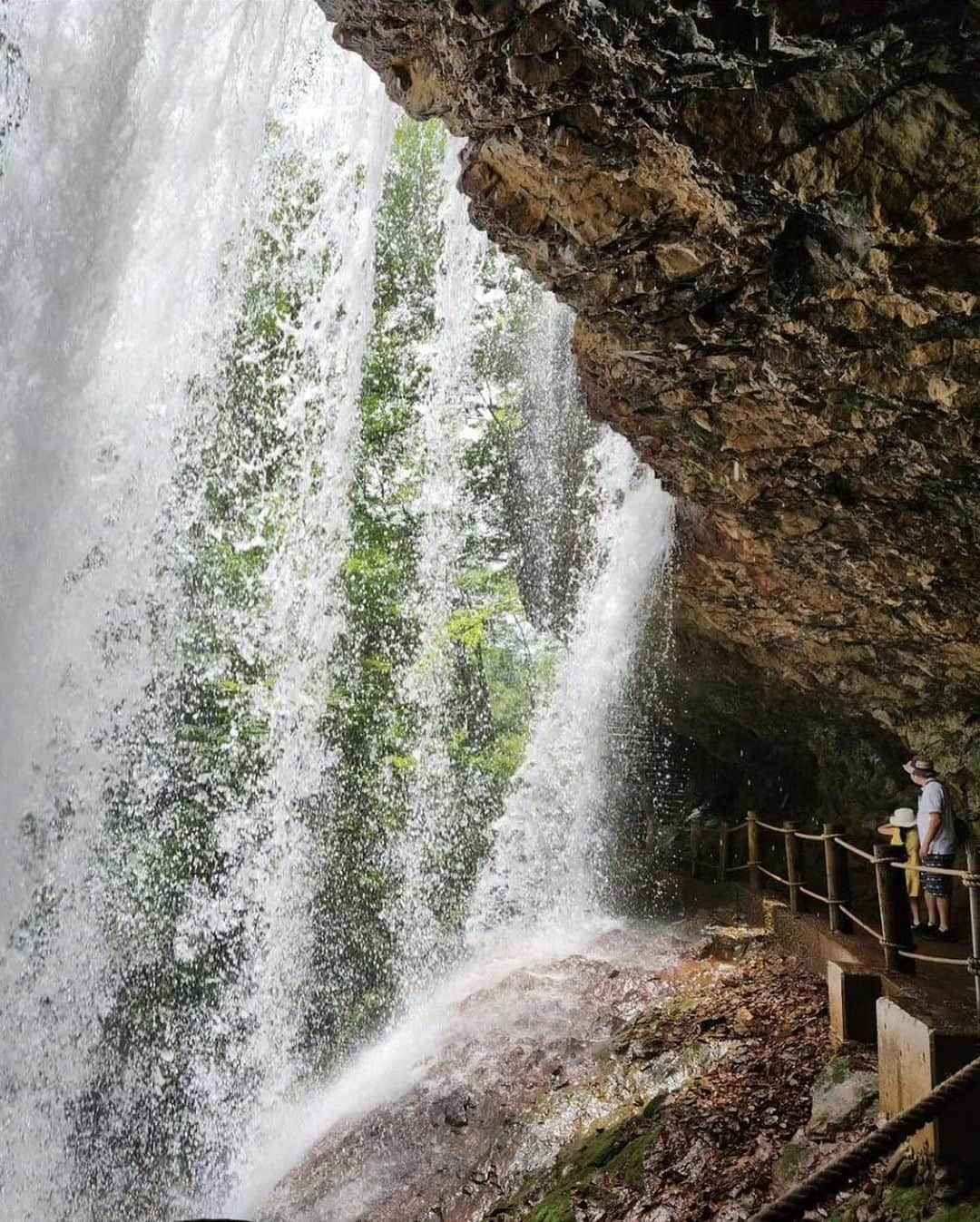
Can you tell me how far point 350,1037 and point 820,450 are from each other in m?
11.5

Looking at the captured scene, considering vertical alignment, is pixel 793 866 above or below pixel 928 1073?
below

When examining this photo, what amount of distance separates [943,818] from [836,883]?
3.70 ft

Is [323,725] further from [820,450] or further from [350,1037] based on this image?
[820,450]

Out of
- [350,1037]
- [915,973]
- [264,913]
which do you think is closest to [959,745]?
[915,973]

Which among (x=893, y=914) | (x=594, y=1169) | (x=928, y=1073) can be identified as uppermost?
(x=893, y=914)

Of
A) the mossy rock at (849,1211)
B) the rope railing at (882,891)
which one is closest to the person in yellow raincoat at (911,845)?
the rope railing at (882,891)

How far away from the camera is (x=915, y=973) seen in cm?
608

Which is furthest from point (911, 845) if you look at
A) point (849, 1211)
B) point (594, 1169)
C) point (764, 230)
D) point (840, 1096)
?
point (764, 230)

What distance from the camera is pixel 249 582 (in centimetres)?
1441

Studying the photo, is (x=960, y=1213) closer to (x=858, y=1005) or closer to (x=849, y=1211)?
(x=849, y=1211)

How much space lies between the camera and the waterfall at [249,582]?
10.0 metres

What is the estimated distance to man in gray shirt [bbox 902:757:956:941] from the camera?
24.7 ft

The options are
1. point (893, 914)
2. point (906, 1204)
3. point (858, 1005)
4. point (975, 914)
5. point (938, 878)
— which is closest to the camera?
point (906, 1204)

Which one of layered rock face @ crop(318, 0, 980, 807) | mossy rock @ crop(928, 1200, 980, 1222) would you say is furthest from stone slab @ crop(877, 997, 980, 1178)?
layered rock face @ crop(318, 0, 980, 807)
